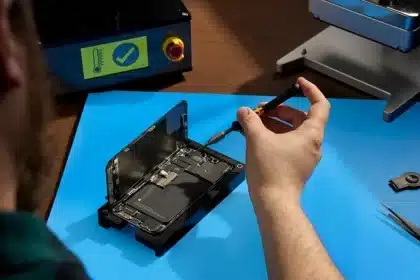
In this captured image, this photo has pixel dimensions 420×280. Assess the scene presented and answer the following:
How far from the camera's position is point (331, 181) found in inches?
35.0

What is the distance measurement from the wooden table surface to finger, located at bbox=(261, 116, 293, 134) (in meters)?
0.13

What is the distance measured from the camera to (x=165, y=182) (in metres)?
0.86

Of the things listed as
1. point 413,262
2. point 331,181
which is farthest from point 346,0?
point 413,262

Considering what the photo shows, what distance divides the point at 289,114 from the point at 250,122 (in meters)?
0.08

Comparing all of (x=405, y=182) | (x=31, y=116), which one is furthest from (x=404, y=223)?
(x=31, y=116)

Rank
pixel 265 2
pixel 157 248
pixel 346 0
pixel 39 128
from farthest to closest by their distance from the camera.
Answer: pixel 265 2 → pixel 346 0 → pixel 157 248 → pixel 39 128

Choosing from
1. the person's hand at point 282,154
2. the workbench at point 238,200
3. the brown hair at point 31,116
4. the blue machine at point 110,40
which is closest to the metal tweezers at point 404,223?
the workbench at point 238,200

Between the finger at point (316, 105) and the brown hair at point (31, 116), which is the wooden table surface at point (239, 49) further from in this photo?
the brown hair at point (31, 116)

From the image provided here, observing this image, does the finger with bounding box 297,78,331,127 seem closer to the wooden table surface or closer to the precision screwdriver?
the precision screwdriver

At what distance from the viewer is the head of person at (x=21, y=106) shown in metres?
0.38

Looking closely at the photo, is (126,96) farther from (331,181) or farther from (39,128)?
(39,128)

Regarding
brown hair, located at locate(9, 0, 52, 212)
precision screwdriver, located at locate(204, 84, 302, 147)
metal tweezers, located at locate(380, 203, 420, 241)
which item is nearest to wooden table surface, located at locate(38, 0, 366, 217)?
precision screwdriver, located at locate(204, 84, 302, 147)

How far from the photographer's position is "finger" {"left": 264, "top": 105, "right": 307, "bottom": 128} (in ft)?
2.86

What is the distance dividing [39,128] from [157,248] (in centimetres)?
38
